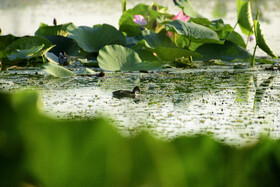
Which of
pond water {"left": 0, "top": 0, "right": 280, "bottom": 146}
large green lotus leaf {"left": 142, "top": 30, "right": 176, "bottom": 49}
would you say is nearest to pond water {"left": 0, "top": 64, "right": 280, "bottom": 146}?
pond water {"left": 0, "top": 0, "right": 280, "bottom": 146}

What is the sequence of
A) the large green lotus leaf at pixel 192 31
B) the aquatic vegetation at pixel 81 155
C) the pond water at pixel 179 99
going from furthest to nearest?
the large green lotus leaf at pixel 192 31 → the pond water at pixel 179 99 → the aquatic vegetation at pixel 81 155

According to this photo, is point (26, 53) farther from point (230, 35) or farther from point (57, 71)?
Answer: point (230, 35)

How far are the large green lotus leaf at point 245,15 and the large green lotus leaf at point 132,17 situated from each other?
1.88ft

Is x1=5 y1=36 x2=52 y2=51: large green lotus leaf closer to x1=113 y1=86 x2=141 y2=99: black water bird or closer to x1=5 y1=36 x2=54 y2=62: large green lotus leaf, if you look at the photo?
x1=5 y1=36 x2=54 y2=62: large green lotus leaf

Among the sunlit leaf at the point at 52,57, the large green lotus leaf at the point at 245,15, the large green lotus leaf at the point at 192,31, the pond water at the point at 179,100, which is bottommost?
the pond water at the point at 179,100

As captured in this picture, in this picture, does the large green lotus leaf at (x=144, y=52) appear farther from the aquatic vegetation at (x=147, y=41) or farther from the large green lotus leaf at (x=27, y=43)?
the large green lotus leaf at (x=27, y=43)

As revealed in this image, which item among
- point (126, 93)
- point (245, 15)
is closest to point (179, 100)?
point (126, 93)

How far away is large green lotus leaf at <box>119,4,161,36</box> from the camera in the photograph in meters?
3.36

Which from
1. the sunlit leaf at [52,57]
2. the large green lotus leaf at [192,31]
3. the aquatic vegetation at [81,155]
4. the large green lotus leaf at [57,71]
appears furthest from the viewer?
the sunlit leaf at [52,57]

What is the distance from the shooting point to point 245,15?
3301mm

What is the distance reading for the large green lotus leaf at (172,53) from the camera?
2887mm

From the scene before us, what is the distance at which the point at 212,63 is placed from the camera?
3.04m

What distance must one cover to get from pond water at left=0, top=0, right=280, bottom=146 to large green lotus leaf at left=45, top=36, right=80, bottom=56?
505 mm

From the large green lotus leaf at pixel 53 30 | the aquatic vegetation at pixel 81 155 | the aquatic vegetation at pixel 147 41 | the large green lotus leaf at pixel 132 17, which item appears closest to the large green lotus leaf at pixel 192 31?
the aquatic vegetation at pixel 147 41
